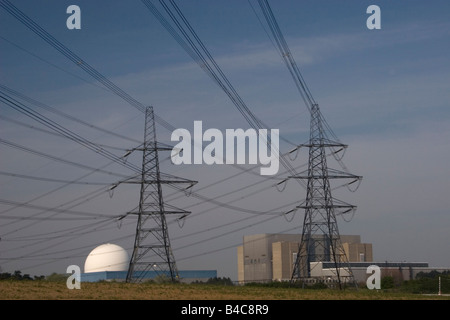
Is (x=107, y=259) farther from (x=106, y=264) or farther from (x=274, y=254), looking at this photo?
(x=274, y=254)

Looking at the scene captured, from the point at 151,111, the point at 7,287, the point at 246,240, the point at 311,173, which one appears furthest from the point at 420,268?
the point at 7,287

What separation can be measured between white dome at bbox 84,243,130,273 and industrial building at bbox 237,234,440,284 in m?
30.0

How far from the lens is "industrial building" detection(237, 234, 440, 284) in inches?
5370

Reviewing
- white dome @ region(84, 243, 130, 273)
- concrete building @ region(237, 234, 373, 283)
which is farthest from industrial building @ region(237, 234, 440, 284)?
white dome @ region(84, 243, 130, 273)

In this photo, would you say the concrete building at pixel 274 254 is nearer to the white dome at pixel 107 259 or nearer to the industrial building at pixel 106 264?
the industrial building at pixel 106 264

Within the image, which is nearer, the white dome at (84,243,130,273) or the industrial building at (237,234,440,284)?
the white dome at (84,243,130,273)

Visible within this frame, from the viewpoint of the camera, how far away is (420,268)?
133375 millimetres

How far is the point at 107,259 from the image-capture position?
110688mm

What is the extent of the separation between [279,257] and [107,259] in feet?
140

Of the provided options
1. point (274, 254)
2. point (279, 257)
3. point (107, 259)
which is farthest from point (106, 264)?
point (274, 254)

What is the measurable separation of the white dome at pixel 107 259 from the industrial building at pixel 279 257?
98.5ft

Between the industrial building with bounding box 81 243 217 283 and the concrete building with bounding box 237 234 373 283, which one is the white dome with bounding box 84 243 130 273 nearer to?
the industrial building with bounding box 81 243 217 283
